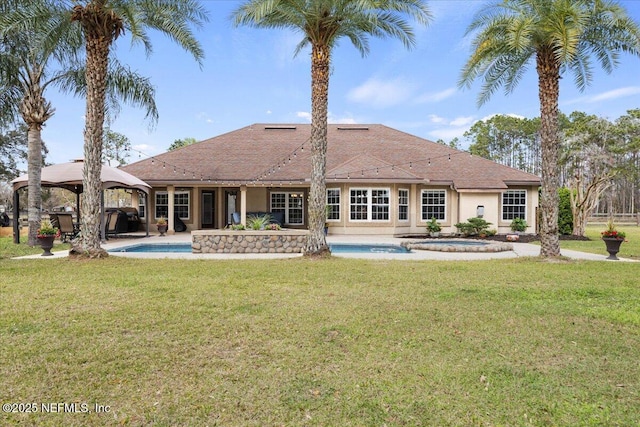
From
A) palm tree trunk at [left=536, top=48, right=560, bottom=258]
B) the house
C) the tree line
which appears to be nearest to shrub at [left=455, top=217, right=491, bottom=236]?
the house

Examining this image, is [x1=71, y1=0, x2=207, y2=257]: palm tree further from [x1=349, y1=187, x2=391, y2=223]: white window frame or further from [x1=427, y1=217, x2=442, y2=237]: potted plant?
[x1=427, y1=217, x2=442, y2=237]: potted plant

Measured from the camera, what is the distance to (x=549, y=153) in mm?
10523

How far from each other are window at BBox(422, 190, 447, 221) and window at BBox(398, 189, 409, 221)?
3.33ft

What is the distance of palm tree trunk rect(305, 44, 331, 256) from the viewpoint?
10.8 m

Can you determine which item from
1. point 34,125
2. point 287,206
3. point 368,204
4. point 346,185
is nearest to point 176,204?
point 287,206

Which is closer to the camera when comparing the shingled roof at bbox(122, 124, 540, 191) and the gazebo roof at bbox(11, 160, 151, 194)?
the gazebo roof at bbox(11, 160, 151, 194)

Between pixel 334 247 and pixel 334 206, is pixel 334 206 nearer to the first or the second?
pixel 334 206

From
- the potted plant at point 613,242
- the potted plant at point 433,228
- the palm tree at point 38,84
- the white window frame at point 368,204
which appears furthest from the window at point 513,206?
the palm tree at point 38,84

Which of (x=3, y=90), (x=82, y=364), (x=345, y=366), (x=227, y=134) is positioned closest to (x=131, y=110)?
(x=3, y=90)

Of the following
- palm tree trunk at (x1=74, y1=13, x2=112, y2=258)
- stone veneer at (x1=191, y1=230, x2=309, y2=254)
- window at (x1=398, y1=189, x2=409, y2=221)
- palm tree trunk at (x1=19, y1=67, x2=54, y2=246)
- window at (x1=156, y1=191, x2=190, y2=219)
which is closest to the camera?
palm tree trunk at (x1=74, y1=13, x2=112, y2=258)

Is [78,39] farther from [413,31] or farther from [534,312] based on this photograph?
[534,312]

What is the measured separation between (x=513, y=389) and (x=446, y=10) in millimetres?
13224

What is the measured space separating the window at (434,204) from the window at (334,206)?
4.48m

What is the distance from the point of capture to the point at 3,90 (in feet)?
47.0
